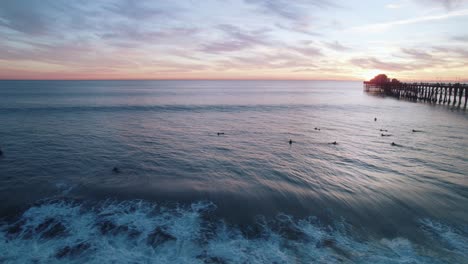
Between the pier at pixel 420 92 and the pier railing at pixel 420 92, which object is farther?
the pier railing at pixel 420 92

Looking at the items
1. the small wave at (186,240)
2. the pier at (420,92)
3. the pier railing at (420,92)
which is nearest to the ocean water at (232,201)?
the small wave at (186,240)

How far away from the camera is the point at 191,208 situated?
43.1ft

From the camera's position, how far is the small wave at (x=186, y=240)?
952 cm

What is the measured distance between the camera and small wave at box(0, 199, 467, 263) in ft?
31.2

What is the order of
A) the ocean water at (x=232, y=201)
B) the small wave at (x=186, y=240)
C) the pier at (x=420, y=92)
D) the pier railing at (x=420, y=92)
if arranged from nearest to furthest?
1. the small wave at (x=186, y=240)
2. the ocean water at (x=232, y=201)
3. the pier at (x=420, y=92)
4. the pier railing at (x=420, y=92)

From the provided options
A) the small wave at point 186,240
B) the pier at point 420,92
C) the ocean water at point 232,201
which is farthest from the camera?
the pier at point 420,92

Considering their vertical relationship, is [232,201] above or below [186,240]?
above

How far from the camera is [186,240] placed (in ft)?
34.4

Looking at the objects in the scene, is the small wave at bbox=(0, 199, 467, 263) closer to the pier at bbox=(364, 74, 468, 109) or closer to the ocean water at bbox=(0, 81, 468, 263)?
the ocean water at bbox=(0, 81, 468, 263)

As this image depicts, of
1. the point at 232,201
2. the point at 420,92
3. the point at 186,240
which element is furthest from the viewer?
the point at 420,92

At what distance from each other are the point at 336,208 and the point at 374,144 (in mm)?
16997

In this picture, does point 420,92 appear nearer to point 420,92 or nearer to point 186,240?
point 420,92

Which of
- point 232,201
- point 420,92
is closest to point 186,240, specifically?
point 232,201

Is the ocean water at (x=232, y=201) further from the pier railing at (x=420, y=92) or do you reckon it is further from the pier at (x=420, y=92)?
the pier railing at (x=420, y=92)
